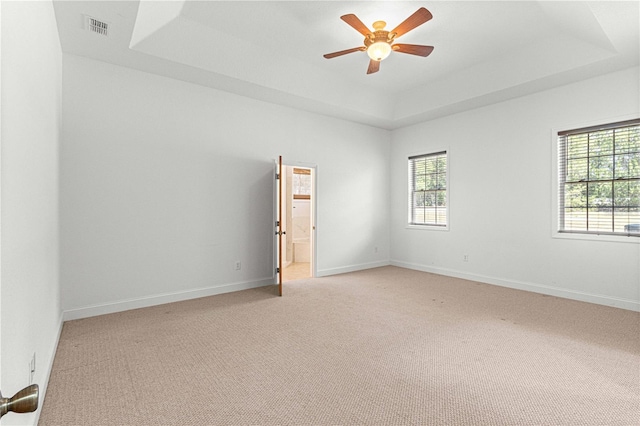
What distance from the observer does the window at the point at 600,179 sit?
4.11m

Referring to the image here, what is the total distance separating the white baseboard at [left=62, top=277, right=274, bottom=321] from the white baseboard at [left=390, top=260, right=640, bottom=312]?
126 inches

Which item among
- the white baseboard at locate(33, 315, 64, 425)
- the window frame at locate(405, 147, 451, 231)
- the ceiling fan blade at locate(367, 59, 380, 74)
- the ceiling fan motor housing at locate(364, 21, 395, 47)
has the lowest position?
the white baseboard at locate(33, 315, 64, 425)

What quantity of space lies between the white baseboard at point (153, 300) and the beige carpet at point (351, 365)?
0.15 m

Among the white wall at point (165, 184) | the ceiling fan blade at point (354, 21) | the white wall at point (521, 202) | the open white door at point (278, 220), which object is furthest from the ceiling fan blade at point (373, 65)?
the white wall at point (521, 202)

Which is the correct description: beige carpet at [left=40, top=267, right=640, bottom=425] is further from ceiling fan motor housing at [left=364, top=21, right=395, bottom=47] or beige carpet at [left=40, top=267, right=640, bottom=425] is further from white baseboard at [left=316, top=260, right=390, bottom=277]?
ceiling fan motor housing at [left=364, top=21, right=395, bottom=47]

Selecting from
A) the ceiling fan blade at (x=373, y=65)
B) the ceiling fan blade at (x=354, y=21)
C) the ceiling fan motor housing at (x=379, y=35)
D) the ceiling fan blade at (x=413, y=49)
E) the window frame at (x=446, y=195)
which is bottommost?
the window frame at (x=446, y=195)

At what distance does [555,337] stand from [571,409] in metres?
1.34

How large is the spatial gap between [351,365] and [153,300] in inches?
109

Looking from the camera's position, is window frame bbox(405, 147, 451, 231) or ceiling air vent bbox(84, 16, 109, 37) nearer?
ceiling air vent bbox(84, 16, 109, 37)

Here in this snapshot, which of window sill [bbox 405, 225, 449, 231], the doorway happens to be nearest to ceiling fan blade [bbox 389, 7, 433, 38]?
window sill [bbox 405, 225, 449, 231]

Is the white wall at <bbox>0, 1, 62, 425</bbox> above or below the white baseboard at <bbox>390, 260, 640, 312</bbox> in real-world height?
above

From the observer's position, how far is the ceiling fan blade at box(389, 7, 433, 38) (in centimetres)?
291

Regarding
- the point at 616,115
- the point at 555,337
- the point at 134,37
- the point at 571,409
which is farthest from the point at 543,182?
the point at 134,37

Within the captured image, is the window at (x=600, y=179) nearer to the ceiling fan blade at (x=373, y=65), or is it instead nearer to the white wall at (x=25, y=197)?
the ceiling fan blade at (x=373, y=65)
